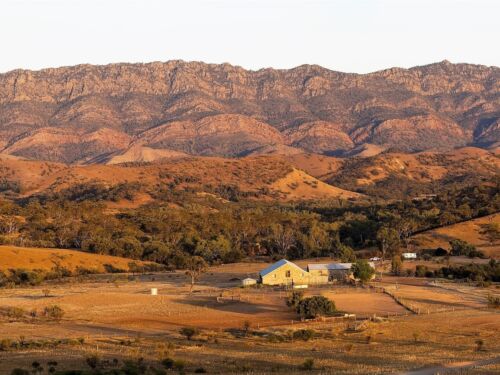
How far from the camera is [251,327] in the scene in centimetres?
4856

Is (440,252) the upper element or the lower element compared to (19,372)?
upper

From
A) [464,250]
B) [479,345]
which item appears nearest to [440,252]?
[464,250]

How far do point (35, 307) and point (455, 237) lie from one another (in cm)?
6071

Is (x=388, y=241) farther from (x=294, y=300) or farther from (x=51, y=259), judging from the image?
(x=294, y=300)

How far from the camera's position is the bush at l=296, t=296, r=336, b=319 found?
50.7m

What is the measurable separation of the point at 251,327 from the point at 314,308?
4.46 metres

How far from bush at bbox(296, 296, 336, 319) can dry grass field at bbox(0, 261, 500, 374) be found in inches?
40.5

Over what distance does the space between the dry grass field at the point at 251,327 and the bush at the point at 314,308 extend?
1030 mm

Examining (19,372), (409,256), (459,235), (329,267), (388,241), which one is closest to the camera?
(19,372)

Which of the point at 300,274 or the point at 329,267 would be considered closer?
the point at 300,274

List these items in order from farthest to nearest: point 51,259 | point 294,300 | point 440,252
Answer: point 440,252
point 51,259
point 294,300

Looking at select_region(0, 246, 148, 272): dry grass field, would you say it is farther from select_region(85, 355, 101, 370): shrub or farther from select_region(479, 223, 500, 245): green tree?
select_region(85, 355, 101, 370): shrub

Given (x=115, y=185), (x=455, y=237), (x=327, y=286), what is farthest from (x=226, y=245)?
(x=115, y=185)

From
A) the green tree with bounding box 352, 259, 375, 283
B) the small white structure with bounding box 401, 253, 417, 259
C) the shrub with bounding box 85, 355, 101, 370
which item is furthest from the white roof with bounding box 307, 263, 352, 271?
the shrub with bounding box 85, 355, 101, 370
